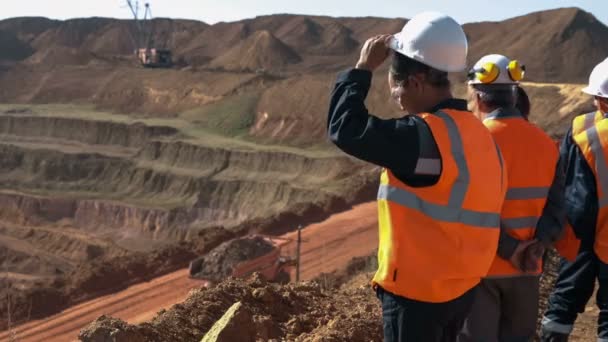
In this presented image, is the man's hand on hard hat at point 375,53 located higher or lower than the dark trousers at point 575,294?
higher

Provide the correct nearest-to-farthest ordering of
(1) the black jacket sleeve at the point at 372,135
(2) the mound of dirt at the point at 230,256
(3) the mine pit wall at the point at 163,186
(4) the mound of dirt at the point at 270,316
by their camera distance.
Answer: (1) the black jacket sleeve at the point at 372,135
(4) the mound of dirt at the point at 270,316
(2) the mound of dirt at the point at 230,256
(3) the mine pit wall at the point at 163,186

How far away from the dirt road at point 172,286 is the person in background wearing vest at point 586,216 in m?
7.79

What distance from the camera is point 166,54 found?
5669 centimetres

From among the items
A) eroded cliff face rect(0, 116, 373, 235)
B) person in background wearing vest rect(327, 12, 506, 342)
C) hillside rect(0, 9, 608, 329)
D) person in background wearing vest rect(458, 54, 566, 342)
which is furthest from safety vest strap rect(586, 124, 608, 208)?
eroded cliff face rect(0, 116, 373, 235)

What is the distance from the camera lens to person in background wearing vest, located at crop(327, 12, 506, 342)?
2.24 meters

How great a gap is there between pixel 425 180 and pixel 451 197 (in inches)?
4.2

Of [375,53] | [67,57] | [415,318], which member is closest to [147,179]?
[375,53]

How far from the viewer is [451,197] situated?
7.55 feet

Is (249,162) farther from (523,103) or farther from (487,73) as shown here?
(487,73)

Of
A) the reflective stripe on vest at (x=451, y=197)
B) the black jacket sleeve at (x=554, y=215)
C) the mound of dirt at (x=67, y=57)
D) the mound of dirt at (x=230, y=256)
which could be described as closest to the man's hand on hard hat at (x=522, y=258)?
the black jacket sleeve at (x=554, y=215)

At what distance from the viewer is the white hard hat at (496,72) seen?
3.19m

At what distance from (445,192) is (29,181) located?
36.6m

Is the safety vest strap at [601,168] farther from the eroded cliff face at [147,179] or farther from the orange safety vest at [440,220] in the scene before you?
the eroded cliff face at [147,179]

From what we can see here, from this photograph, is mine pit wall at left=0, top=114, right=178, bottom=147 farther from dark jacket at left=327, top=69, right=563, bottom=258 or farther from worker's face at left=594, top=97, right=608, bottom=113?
dark jacket at left=327, top=69, right=563, bottom=258
